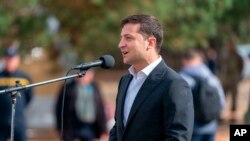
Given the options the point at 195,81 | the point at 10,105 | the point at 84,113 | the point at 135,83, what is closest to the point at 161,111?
the point at 135,83

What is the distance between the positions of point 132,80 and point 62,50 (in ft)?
36.4

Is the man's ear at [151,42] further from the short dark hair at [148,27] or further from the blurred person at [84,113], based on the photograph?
the blurred person at [84,113]

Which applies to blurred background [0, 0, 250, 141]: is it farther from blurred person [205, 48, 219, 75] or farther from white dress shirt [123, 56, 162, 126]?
white dress shirt [123, 56, 162, 126]

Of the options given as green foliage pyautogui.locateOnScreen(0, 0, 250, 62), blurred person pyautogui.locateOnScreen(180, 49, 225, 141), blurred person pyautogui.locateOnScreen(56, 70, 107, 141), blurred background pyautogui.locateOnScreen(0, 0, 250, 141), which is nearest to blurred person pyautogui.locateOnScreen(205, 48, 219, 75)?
blurred background pyautogui.locateOnScreen(0, 0, 250, 141)

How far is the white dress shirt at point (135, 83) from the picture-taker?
16.6 ft

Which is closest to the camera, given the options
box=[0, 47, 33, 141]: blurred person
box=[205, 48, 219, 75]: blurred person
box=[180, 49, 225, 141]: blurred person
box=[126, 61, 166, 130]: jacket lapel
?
box=[126, 61, 166, 130]: jacket lapel

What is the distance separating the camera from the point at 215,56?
20.1m

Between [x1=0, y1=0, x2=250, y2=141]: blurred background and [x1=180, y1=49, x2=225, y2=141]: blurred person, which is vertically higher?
[x1=0, y1=0, x2=250, y2=141]: blurred background

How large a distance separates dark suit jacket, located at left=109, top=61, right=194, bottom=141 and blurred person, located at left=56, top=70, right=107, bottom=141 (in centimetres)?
532

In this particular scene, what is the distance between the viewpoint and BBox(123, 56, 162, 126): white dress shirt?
505cm

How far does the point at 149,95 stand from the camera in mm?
4941

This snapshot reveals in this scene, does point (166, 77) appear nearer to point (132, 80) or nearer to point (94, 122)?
point (132, 80)

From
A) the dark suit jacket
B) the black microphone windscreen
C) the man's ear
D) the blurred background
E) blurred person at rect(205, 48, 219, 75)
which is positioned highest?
blurred person at rect(205, 48, 219, 75)

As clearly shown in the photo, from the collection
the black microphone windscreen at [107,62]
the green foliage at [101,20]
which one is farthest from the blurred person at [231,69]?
the black microphone windscreen at [107,62]
